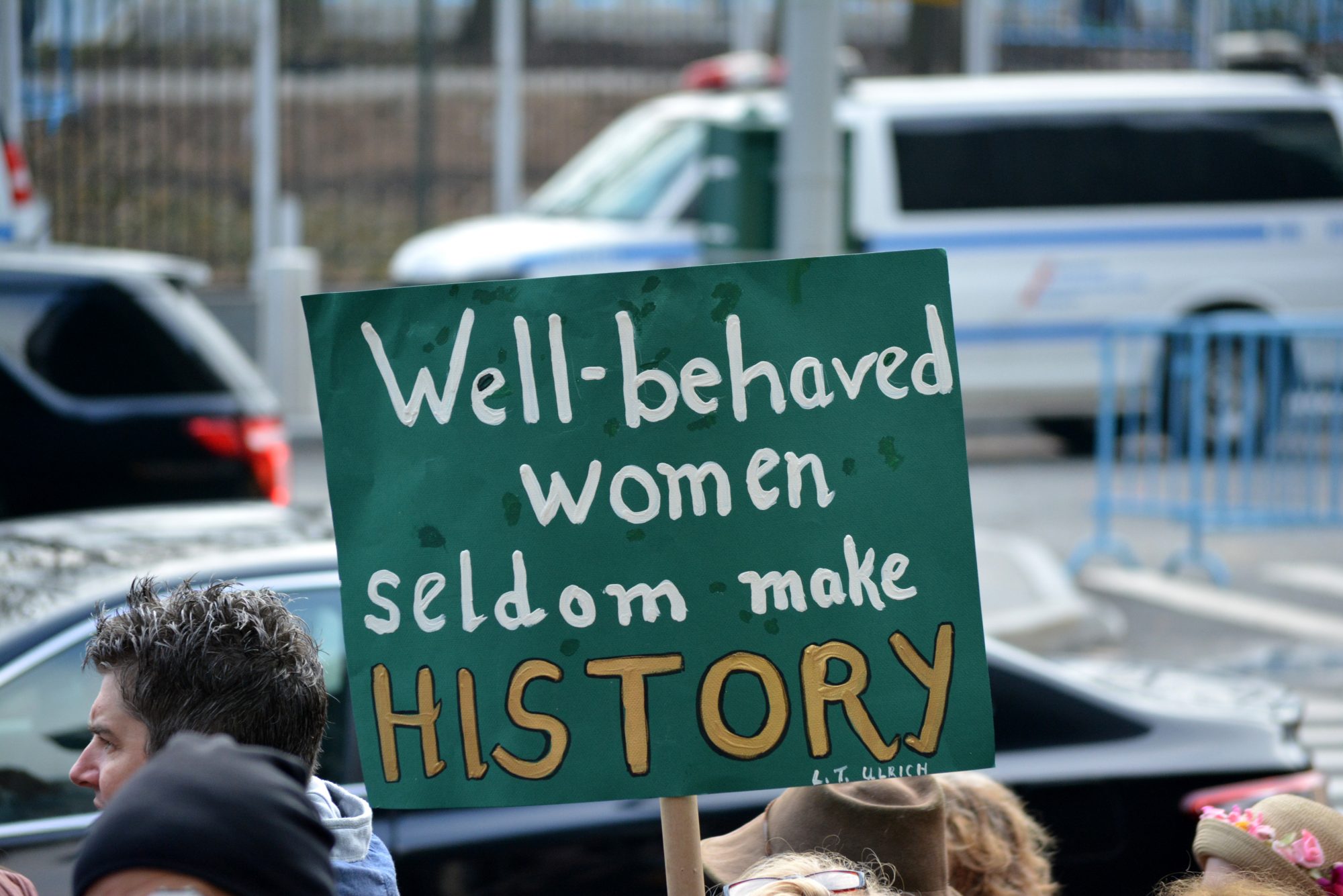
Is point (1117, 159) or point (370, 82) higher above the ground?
point (370, 82)

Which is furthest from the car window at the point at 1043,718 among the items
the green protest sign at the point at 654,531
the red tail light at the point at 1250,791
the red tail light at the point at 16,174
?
the red tail light at the point at 16,174

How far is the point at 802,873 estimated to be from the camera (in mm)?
2285

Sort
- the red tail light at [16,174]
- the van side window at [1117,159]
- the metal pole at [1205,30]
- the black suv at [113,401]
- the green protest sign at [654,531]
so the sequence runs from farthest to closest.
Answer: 1. the metal pole at [1205,30]
2. the van side window at [1117,159]
3. the red tail light at [16,174]
4. the black suv at [113,401]
5. the green protest sign at [654,531]

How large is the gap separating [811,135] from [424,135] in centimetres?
1141

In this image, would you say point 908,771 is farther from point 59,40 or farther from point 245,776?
point 59,40

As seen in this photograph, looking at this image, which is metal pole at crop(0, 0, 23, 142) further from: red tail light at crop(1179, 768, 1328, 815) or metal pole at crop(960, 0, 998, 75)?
red tail light at crop(1179, 768, 1328, 815)

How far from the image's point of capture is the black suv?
6617 millimetres

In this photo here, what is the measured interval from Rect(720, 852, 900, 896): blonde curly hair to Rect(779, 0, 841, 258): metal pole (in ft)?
14.7

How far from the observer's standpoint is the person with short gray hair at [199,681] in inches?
80.0

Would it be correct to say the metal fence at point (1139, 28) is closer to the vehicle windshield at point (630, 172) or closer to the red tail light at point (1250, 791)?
the vehicle windshield at point (630, 172)

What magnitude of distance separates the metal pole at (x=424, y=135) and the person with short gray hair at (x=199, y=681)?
15754mm

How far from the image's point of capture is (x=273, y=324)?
14.2 meters

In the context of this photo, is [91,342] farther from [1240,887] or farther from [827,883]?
[1240,887]

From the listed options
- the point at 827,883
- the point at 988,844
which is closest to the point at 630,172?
the point at 988,844
